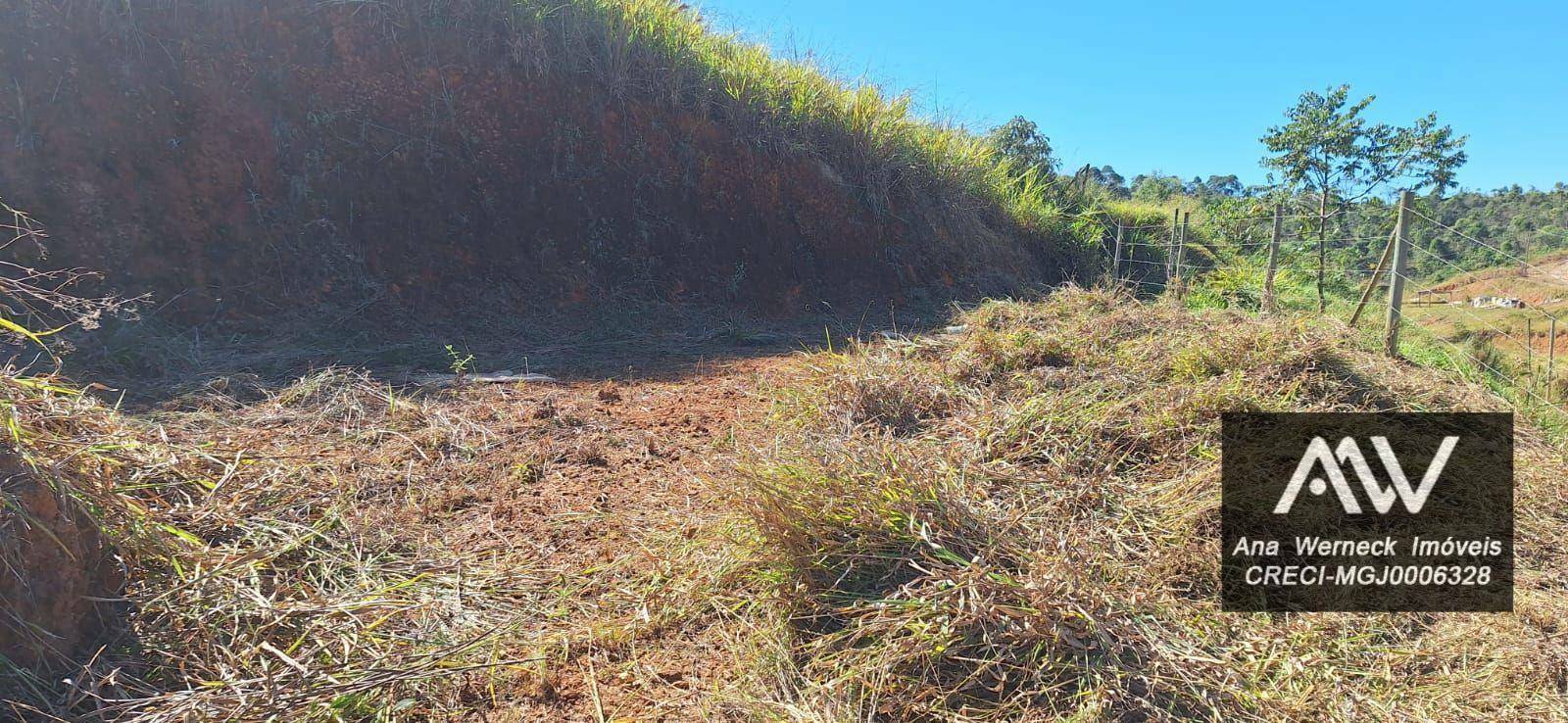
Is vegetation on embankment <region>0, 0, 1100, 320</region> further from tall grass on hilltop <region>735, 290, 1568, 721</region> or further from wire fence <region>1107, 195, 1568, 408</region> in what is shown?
tall grass on hilltop <region>735, 290, 1568, 721</region>

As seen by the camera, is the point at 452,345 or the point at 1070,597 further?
the point at 452,345

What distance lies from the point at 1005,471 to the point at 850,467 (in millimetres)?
742

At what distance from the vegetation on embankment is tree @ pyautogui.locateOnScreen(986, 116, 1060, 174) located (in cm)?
225

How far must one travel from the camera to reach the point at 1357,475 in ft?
8.24

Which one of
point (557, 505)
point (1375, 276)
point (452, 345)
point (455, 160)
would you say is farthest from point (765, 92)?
point (557, 505)

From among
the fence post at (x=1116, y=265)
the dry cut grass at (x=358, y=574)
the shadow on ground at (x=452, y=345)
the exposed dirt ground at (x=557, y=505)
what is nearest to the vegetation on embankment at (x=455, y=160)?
the shadow on ground at (x=452, y=345)

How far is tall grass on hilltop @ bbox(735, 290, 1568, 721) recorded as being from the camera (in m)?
1.58

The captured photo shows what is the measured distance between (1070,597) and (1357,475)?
5.17 feet

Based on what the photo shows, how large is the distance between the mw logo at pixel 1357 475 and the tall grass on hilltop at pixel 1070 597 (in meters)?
0.24

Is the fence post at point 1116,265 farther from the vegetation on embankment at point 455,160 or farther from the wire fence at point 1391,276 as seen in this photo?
the vegetation on embankment at point 455,160

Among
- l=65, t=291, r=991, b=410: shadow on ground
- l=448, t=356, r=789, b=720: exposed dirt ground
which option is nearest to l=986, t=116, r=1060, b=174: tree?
l=65, t=291, r=991, b=410: shadow on ground

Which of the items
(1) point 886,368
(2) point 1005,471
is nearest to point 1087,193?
(1) point 886,368

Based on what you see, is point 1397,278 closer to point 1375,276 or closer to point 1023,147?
point 1375,276

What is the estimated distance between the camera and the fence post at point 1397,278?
172 inches
